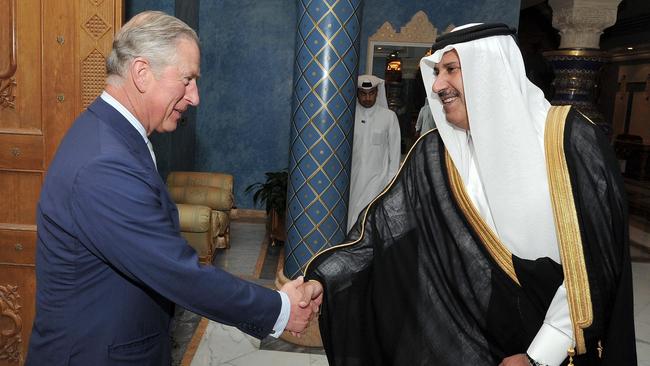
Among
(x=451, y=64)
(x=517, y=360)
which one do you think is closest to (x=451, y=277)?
(x=517, y=360)

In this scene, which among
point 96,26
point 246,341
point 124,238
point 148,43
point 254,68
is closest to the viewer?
point 124,238

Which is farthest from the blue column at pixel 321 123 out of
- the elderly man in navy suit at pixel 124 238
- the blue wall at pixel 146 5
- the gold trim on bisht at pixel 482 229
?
the blue wall at pixel 146 5

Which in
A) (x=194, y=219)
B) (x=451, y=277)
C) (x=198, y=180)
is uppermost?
(x=451, y=277)

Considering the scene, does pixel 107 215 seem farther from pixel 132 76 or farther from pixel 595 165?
pixel 595 165

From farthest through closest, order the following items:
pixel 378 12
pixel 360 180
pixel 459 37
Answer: pixel 378 12 < pixel 360 180 < pixel 459 37

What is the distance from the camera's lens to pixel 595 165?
1.60 meters

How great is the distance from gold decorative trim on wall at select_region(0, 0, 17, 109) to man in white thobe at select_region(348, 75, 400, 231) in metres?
3.37

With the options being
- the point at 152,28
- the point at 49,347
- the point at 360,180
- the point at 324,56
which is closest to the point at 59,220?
the point at 49,347

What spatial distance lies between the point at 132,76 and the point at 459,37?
3.36 ft

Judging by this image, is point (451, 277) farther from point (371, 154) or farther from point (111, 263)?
point (371, 154)

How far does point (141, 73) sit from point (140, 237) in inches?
17.3

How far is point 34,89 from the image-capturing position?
102 inches

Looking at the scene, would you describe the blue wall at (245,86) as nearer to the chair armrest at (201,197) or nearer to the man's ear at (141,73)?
the chair armrest at (201,197)

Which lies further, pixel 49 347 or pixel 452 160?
pixel 452 160
